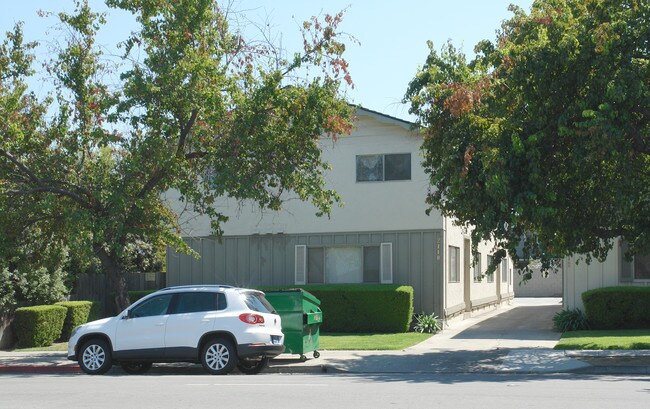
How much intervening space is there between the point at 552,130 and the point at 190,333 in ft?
26.7

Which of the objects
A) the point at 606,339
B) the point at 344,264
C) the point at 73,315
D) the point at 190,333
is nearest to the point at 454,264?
the point at 344,264

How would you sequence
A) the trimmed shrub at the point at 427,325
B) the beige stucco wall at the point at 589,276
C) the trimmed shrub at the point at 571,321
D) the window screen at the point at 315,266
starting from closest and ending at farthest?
the trimmed shrub at the point at 571,321, the beige stucco wall at the point at 589,276, the trimmed shrub at the point at 427,325, the window screen at the point at 315,266

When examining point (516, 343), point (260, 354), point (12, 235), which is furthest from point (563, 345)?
point (12, 235)

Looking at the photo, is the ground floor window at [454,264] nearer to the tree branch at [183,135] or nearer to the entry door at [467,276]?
the entry door at [467,276]

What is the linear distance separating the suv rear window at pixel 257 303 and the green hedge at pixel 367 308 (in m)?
7.46

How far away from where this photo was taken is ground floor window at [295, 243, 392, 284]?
25594mm

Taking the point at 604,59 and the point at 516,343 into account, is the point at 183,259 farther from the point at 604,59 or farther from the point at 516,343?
the point at 604,59

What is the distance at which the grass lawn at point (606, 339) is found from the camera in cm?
1895

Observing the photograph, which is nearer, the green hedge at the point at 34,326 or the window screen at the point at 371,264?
the green hedge at the point at 34,326

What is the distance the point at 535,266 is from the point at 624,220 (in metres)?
32.6

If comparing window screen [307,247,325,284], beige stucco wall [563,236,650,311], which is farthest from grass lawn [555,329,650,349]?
window screen [307,247,325,284]

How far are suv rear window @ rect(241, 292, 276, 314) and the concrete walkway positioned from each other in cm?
135

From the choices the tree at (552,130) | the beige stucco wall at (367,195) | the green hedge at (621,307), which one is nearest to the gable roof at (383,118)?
the beige stucco wall at (367,195)

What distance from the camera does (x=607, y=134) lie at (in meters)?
Result: 15.5
